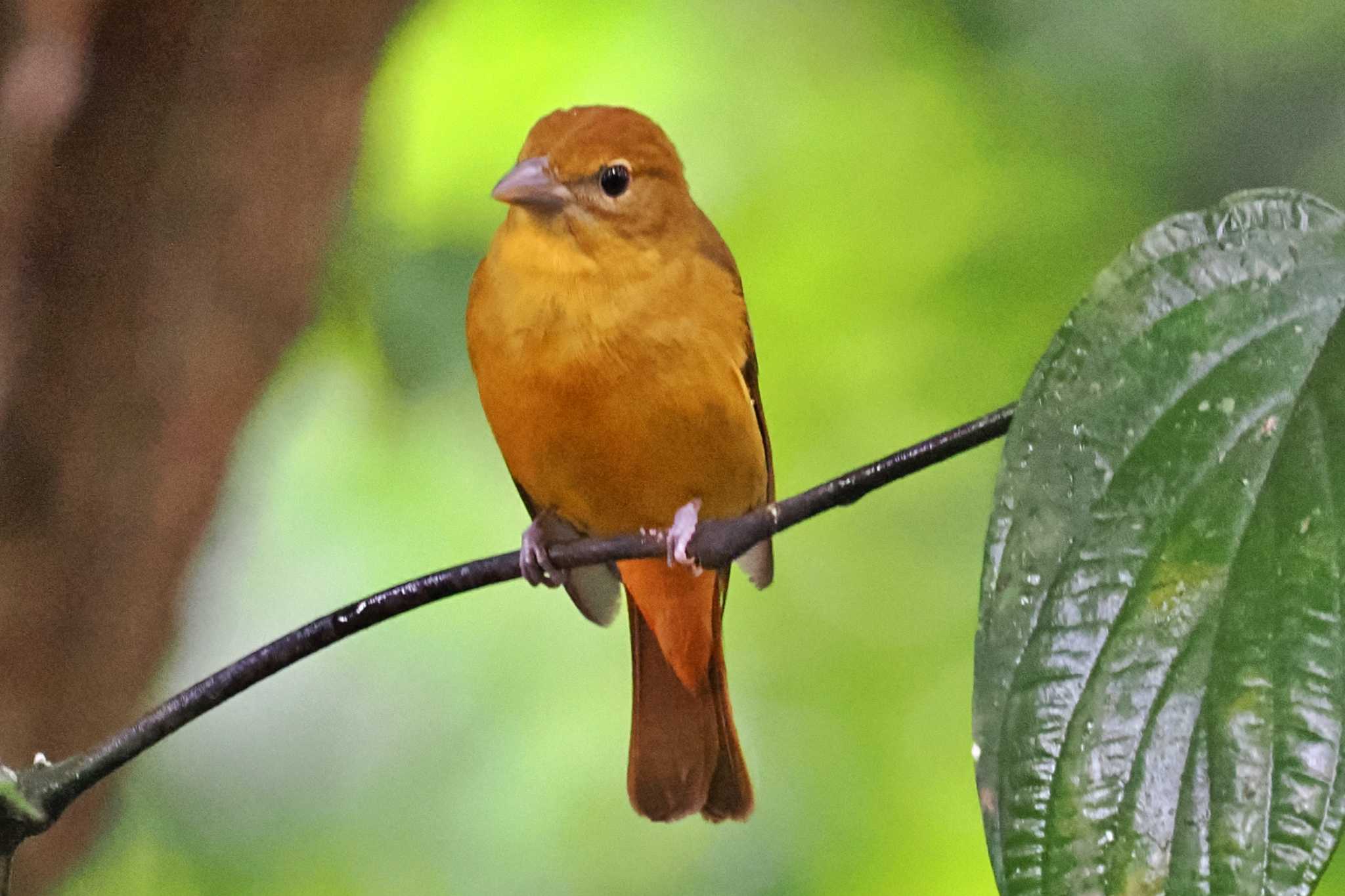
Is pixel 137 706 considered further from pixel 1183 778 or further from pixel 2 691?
pixel 1183 778

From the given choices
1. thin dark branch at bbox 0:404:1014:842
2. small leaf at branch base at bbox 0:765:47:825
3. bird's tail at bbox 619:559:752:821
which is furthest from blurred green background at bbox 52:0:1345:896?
small leaf at branch base at bbox 0:765:47:825

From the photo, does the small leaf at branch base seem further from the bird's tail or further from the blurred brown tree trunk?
the bird's tail

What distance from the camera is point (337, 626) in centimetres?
94

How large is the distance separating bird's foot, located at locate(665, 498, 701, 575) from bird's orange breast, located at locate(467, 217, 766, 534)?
10 millimetres

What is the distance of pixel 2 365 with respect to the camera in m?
1.32

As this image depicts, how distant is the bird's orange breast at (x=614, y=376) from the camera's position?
41.8 inches

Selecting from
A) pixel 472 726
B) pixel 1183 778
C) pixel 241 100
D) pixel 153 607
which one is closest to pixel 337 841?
pixel 472 726

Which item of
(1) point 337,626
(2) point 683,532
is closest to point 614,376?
(2) point 683,532

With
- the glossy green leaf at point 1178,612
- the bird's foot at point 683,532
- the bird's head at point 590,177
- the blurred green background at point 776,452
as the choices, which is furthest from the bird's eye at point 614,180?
the glossy green leaf at point 1178,612

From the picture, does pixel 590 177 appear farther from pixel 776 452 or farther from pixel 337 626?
pixel 337 626

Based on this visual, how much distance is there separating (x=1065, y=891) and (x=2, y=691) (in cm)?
114

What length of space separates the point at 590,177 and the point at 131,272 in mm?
561

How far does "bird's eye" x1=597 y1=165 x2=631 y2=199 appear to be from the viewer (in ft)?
3.59

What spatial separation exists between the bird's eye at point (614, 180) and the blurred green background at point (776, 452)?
147 mm
